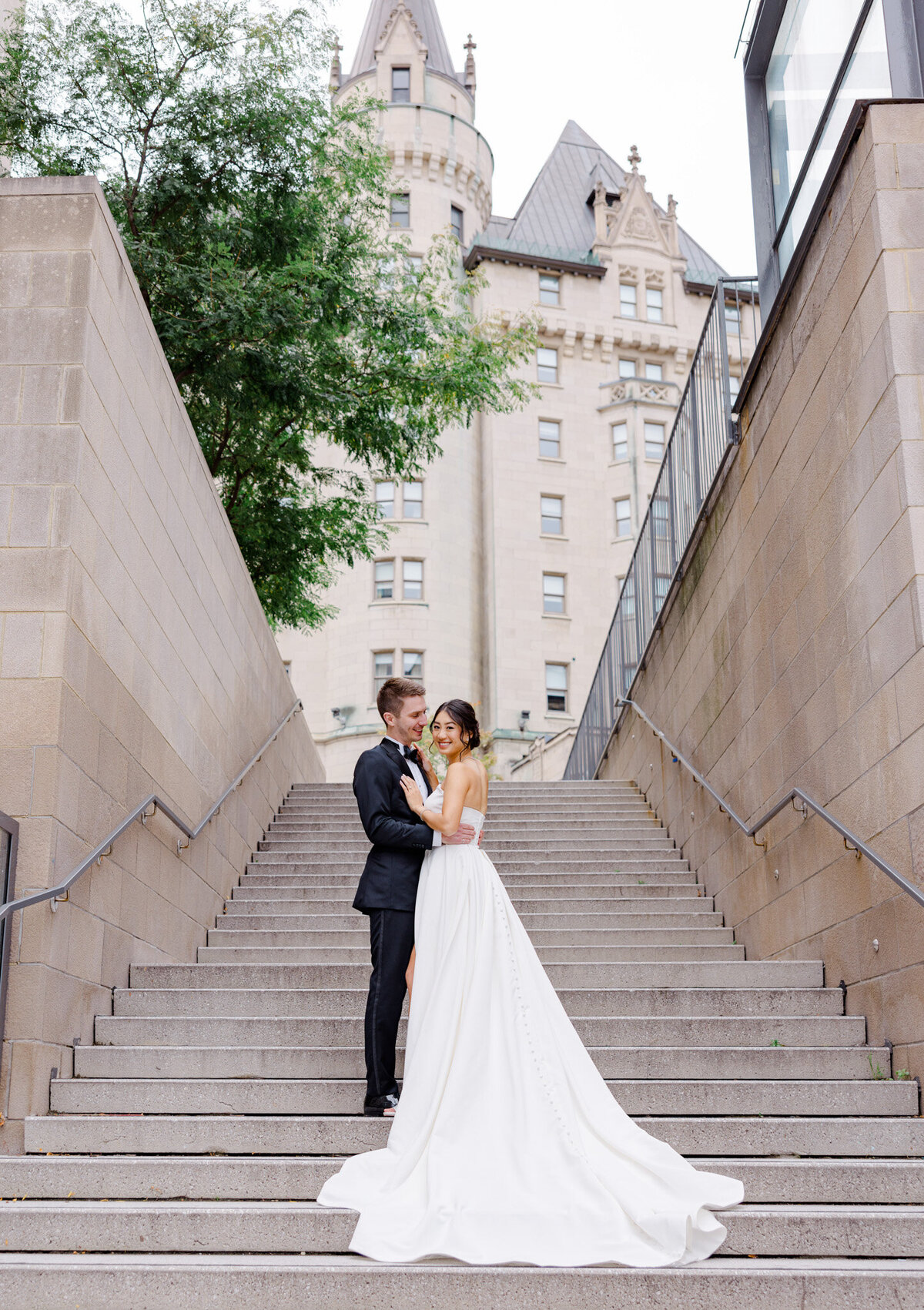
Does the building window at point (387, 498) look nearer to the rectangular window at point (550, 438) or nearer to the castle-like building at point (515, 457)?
the castle-like building at point (515, 457)

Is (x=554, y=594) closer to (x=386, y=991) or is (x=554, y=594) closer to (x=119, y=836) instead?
(x=119, y=836)

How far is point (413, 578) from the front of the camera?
112 ft

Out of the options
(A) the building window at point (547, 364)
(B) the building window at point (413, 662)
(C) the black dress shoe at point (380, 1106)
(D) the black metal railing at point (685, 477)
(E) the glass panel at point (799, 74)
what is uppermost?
(A) the building window at point (547, 364)

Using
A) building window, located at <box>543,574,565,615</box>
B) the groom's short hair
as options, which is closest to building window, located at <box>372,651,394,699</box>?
building window, located at <box>543,574,565,615</box>

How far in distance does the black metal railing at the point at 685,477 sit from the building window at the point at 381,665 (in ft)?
57.6

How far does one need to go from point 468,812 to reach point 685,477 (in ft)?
20.0

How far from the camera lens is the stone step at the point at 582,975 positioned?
20.0ft

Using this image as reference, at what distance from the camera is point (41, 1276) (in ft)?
11.6

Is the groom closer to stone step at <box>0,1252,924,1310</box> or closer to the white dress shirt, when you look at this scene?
the white dress shirt

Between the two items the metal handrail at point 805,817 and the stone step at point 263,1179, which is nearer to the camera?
the stone step at point 263,1179

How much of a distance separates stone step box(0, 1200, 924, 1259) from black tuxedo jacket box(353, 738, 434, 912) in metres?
1.27

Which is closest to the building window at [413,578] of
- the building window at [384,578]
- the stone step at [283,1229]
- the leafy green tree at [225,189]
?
the building window at [384,578]

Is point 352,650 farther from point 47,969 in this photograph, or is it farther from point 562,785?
point 47,969

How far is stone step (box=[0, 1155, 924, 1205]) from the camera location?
13.6ft
